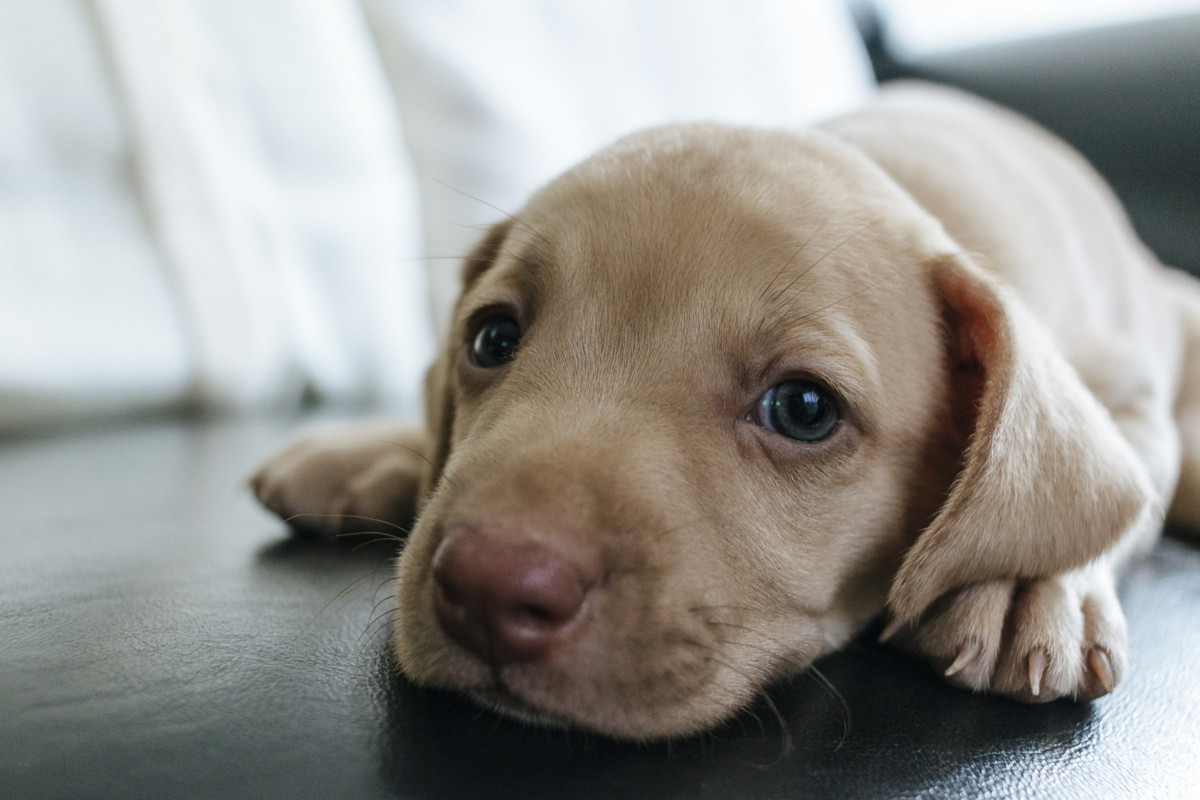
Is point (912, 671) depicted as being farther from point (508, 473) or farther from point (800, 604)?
point (508, 473)

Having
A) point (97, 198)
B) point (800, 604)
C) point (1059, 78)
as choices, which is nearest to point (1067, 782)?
point (800, 604)

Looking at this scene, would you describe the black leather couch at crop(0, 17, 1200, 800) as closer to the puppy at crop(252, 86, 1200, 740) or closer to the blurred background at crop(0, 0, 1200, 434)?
the puppy at crop(252, 86, 1200, 740)

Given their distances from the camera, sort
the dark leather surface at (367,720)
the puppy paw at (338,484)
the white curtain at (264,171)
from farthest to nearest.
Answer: the white curtain at (264,171) → the puppy paw at (338,484) → the dark leather surface at (367,720)

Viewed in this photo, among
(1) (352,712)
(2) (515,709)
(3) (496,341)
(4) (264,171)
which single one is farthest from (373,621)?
(4) (264,171)

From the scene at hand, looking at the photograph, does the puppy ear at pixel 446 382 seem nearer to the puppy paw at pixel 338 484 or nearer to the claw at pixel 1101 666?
the puppy paw at pixel 338 484

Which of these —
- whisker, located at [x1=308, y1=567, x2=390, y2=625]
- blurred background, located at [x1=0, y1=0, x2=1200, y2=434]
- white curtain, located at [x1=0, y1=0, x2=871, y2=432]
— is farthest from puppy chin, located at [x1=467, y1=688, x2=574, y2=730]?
white curtain, located at [x1=0, y1=0, x2=871, y2=432]

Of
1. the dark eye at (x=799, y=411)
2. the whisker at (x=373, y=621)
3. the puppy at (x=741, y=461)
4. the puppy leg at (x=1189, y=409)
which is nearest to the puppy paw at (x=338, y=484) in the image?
the puppy at (x=741, y=461)
